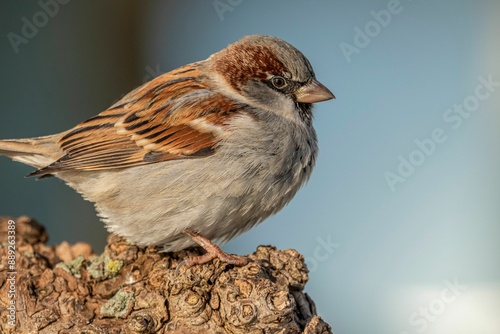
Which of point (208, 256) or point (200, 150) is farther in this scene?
point (200, 150)

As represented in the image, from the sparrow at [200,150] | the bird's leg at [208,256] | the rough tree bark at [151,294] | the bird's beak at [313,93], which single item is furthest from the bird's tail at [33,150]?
the bird's beak at [313,93]

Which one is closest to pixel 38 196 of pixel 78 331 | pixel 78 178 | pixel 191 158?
pixel 78 178

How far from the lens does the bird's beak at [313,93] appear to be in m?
3.93


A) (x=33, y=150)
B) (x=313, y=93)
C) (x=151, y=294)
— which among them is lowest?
(x=151, y=294)

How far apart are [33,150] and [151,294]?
4.31 feet

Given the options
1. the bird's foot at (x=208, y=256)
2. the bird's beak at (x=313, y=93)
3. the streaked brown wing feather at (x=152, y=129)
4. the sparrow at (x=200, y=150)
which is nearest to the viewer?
the bird's foot at (x=208, y=256)

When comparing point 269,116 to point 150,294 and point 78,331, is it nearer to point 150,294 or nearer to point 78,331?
point 150,294

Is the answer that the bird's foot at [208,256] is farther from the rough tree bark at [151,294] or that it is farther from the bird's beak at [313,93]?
the bird's beak at [313,93]

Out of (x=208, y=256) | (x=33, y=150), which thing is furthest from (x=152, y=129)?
(x=208, y=256)

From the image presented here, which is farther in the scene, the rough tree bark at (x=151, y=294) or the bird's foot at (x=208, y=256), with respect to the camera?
the bird's foot at (x=208, y=256)

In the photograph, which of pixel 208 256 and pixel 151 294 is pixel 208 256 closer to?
pixel 208 256

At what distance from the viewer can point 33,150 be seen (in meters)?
4.04

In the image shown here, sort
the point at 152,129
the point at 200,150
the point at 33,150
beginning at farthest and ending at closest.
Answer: the point at 33,150
the point at 152,129
the point at 200,150

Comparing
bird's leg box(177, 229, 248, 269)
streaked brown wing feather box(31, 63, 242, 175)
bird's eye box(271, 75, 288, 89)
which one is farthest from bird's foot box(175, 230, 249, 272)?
bird's eye box(271, 75, 288, 89)
